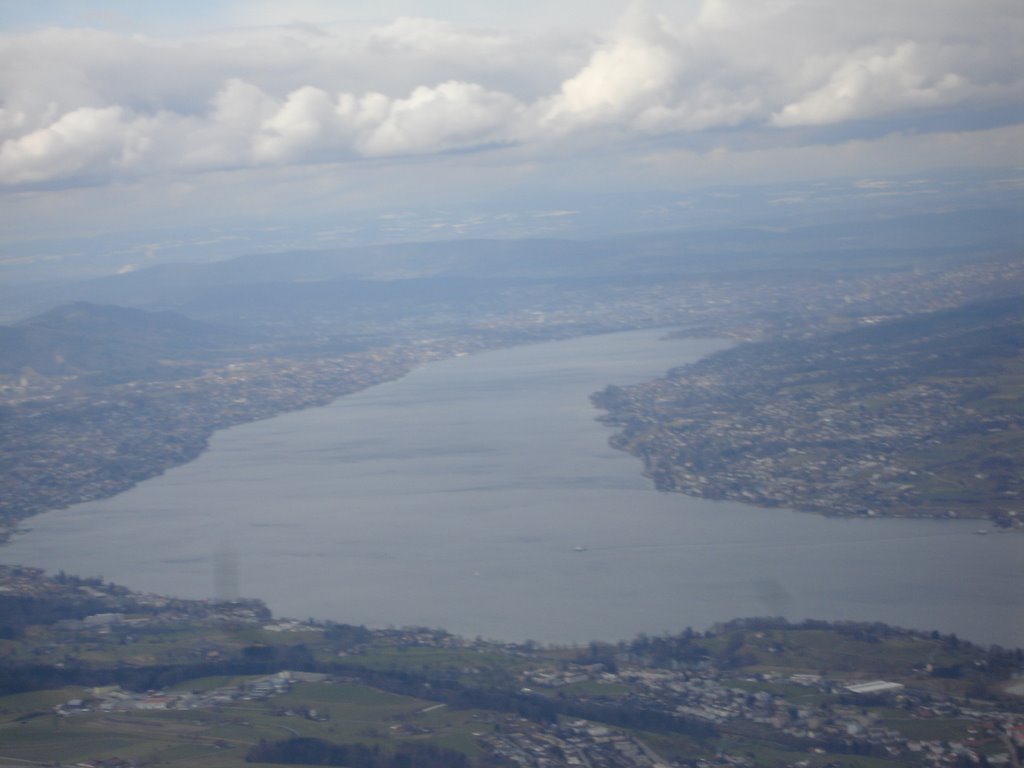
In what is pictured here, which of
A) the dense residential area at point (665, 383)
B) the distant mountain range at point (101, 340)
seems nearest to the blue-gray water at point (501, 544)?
the dense residential area at point (665, 383)

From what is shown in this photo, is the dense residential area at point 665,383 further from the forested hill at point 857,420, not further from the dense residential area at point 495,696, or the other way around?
the dense residential area at point 495,696

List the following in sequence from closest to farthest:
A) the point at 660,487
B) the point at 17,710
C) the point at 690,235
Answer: the point at 17,710 → the point at 660,487 → the point at 690,235

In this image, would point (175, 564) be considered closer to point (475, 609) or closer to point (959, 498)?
point (475, 609)

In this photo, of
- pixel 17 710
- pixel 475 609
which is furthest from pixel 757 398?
pixel 17 710

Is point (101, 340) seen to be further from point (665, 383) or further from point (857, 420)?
point (857, 420)

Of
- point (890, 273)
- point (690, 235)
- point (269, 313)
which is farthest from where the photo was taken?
point (690, 235)
